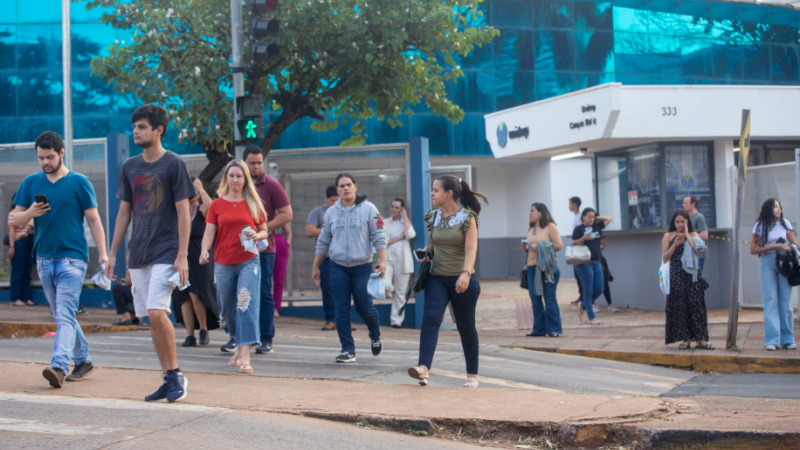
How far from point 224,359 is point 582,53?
20816mm

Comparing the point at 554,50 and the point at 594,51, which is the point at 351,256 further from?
the point at 594,51

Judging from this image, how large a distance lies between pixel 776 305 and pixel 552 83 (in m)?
17.0

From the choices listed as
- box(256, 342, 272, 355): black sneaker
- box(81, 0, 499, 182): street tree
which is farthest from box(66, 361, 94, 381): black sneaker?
box(81, 0, 499, 182): street tree

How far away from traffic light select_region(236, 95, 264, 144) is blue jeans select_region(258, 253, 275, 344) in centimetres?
268

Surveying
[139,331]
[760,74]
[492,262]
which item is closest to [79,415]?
[139,331]

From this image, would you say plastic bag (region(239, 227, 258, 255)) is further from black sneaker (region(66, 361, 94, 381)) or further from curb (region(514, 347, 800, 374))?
curb (region(514, 347, 800, 374))

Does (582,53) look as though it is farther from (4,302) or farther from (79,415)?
(79,415)

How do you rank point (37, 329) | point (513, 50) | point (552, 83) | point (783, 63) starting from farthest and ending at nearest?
point (783, 63) → point (552, 83) → point (513, 50) → point (37, 329)

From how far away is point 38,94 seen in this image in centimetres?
2317

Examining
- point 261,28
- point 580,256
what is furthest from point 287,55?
point 580,256

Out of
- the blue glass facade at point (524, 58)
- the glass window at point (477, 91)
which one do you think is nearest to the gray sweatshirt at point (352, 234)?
the blue glass facade at point (524, 58)

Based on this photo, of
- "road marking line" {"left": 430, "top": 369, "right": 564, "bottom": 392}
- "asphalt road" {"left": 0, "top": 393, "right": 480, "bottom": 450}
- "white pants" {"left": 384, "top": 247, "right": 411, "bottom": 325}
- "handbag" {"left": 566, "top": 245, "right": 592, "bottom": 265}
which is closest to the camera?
"asphalt road" {"left": 0, "top": 393, "right": 480, "bottom": 450}

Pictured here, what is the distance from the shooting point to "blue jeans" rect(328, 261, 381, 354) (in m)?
7.12

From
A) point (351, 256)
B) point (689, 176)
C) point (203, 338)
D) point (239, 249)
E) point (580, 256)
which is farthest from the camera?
point (689, 176)
